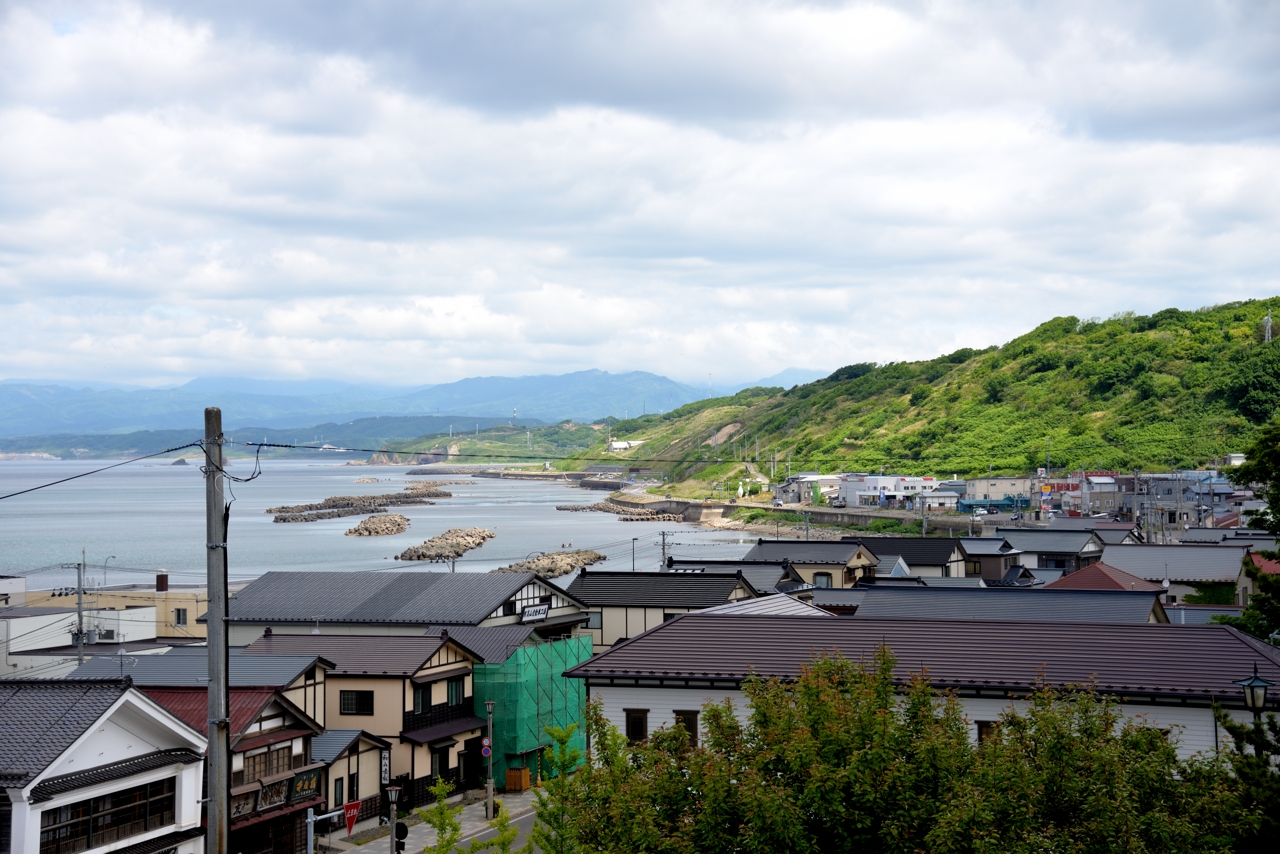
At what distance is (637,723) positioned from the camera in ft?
49.3

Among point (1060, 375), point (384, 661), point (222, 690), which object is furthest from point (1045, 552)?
point (1060, 375)

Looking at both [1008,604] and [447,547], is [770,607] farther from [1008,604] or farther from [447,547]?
[447,547]

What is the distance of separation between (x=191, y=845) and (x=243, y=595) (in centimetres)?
1494

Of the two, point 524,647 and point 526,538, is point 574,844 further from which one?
point 526,538

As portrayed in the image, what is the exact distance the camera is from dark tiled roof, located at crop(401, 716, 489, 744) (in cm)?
1984

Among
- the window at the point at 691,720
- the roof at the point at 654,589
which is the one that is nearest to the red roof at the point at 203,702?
the window at the point at 691,720

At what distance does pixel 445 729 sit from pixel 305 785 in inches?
158

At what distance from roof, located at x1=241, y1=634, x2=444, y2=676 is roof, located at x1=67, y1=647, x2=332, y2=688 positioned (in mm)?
641

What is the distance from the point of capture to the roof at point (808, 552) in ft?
123

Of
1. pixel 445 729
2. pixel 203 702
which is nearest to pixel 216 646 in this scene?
pixel 203 702

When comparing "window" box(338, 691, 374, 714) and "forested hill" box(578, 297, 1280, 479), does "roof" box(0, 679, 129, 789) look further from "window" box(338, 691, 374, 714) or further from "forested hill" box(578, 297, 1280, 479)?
"forested hill" box(578, 297, 1280, 479)

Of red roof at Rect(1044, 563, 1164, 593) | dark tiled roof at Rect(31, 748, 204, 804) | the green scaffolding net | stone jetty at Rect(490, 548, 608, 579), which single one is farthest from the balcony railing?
stone jetty at Rect(490, 548, 608, 579)

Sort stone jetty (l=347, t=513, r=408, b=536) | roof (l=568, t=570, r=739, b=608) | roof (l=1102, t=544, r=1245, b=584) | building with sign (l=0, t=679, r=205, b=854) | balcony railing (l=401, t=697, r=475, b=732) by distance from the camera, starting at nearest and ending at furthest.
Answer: building with sign (l=0, t=679, r=205, b=854) < balcony railing (l=401, t=697, r=475, b=732) < roof (l=568, t=570, r=739, b=608) < roof (l=1102, t=544, r=1245, b=584) < stone jetty (l=347, t=513, r=408, b=536)

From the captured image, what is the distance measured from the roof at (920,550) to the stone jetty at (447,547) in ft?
101
